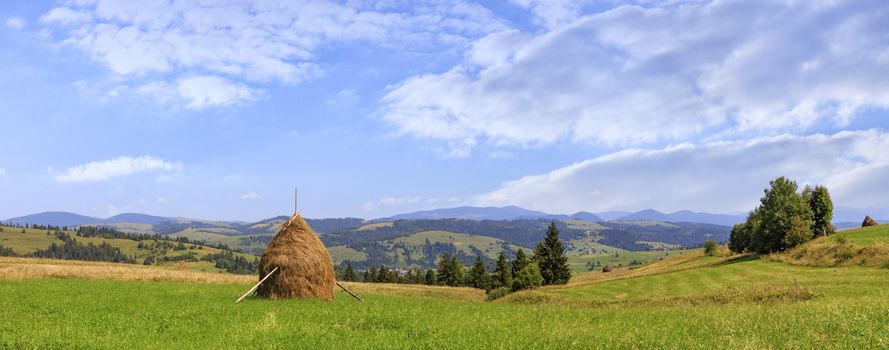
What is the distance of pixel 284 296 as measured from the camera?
2508 centimetres

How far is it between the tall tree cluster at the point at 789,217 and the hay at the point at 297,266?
5840cm

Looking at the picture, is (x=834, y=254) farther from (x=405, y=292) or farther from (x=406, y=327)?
(x=406, y=327)

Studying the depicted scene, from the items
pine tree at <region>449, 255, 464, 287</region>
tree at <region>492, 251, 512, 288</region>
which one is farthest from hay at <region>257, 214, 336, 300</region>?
pine tree at <region>449, 255, 464, 287</region>

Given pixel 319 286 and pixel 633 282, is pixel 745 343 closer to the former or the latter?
pixel 319 286

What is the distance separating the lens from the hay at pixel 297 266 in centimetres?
2531

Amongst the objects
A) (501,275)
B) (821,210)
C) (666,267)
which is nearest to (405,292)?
(666,267)

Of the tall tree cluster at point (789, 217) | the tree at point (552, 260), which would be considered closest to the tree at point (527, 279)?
the tree at point (552, 260)

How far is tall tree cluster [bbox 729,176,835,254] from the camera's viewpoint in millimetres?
60812

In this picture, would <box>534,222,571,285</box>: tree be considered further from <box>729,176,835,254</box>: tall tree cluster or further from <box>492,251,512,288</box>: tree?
<box>729,176,835,254</box>: tall tree cluster

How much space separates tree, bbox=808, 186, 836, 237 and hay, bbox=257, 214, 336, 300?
64.8 meters

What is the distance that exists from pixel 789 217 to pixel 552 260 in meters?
36.2

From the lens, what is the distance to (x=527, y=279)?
244 ft

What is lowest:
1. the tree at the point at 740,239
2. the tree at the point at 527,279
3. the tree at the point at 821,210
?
the tree at the point at 527,279

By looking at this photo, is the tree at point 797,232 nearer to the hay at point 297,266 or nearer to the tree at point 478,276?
A: the hay at point 297,266
